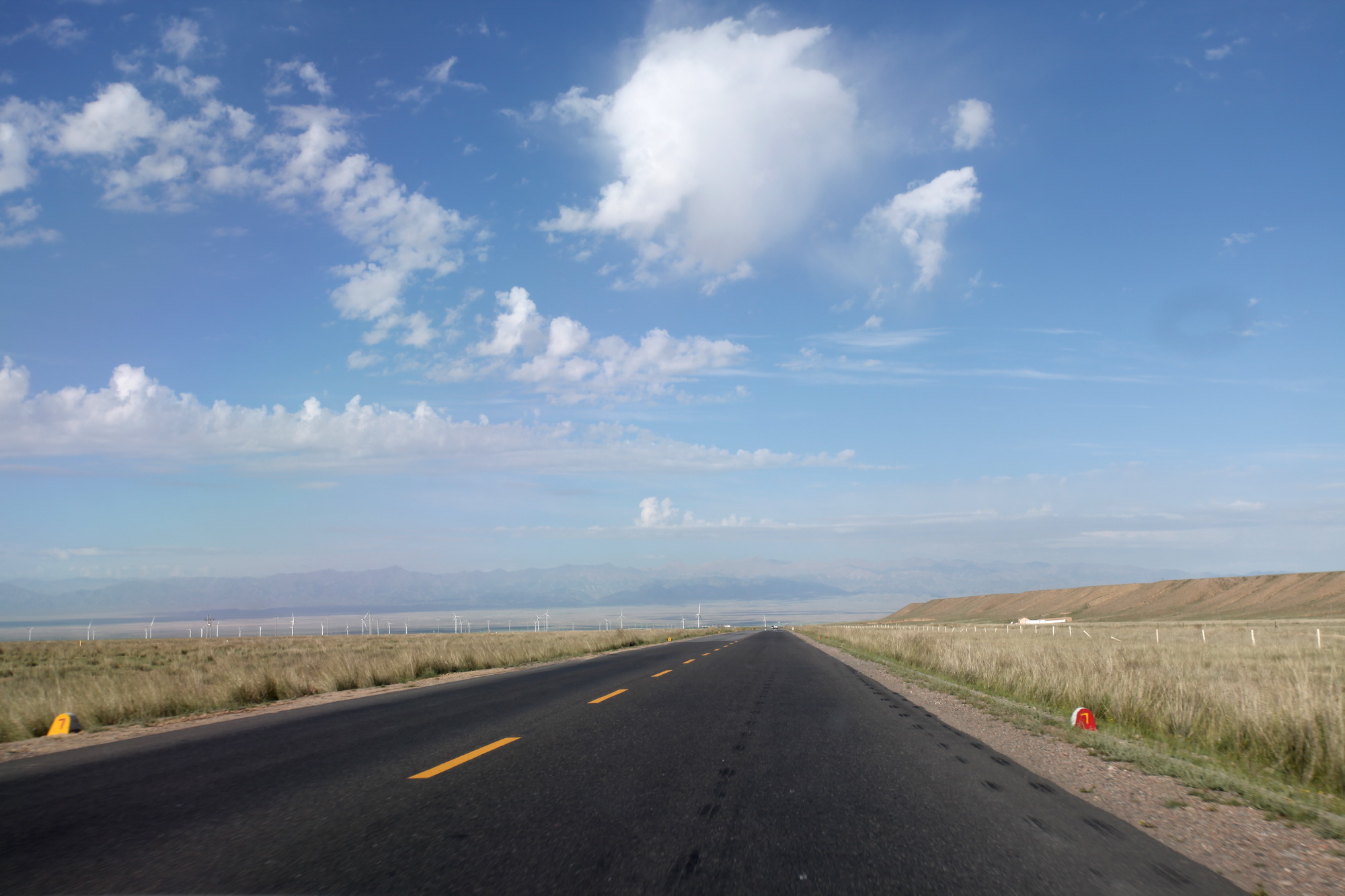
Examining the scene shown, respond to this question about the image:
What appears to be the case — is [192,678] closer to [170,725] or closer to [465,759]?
[170,725]

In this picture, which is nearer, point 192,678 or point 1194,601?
point 192,678

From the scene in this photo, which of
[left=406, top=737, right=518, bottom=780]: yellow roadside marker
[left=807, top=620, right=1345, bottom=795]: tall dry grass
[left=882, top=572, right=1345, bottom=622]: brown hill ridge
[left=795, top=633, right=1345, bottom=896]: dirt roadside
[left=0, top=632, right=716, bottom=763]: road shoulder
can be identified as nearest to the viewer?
[left=795, top=633, right=1345, bottom=896]: dirt roadside

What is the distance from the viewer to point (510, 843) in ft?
15.2

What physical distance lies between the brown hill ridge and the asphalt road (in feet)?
341

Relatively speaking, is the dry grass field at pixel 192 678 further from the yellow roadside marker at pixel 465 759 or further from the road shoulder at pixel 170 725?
the yellow roadside marker at pixel 465 759

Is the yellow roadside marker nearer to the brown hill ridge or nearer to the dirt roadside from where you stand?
the dirt roadside

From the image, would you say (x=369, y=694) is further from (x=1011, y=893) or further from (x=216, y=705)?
(x=1011, y=893)

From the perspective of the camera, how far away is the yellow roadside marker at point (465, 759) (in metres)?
6.67

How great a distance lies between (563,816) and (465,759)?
8.03 feet

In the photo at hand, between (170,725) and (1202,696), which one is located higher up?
(170,725)

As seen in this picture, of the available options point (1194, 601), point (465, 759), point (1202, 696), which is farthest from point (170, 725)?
point (1194, 601)

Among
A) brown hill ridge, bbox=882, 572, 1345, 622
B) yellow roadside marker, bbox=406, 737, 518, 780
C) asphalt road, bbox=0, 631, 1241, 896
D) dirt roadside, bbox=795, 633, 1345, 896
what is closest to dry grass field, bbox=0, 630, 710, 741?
asphalt road, bbox=0, 631, 1241, 896

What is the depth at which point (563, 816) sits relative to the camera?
5.29 m

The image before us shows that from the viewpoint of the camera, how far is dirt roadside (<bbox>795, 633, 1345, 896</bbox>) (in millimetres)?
4590
